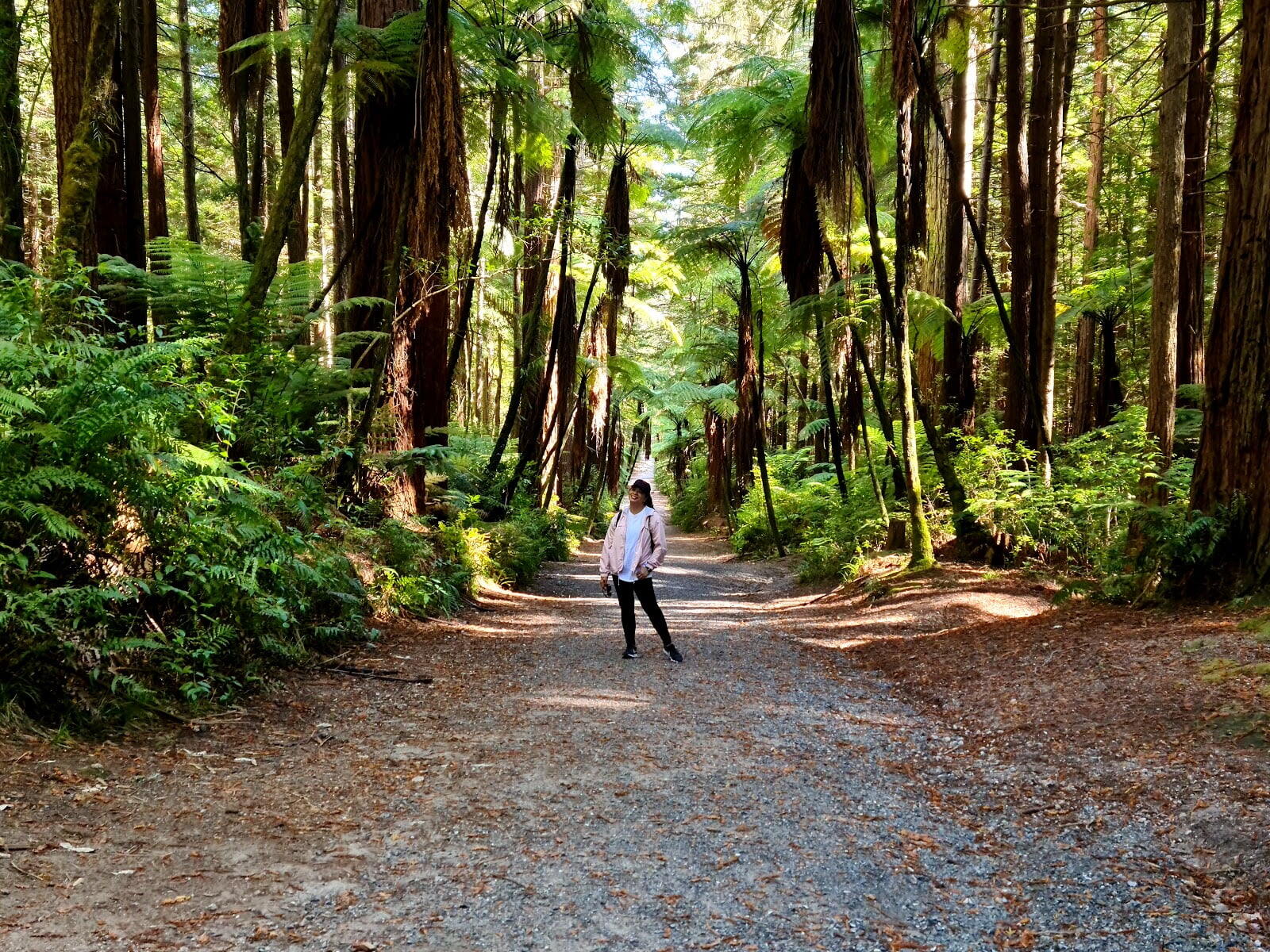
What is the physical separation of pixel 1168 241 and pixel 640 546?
5.84 meters

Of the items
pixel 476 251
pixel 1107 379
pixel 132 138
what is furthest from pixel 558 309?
pixel 1107 379

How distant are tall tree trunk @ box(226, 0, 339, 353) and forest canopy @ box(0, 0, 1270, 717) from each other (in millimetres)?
28

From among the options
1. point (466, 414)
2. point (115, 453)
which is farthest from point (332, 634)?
point (466, 414)

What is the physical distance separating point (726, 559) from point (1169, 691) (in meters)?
15.7

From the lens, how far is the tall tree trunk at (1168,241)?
808 centimetres

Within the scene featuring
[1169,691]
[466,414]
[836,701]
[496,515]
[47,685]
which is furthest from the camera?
[466,414]

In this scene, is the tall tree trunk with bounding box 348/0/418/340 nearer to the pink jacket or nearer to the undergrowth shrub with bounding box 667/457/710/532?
the pink jacket

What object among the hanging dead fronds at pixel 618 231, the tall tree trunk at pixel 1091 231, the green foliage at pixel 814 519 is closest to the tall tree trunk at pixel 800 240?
the hanging dead fronds at pixel 618 231

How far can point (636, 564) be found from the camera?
22.3ft

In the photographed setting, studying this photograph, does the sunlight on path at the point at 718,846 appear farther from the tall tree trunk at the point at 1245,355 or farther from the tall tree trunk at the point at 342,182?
the tall tree trunk at the point at 342,182

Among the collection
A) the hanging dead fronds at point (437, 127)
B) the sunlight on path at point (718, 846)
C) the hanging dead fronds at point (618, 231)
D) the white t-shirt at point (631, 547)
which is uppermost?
the hanging dead fronds at point (618, 231)

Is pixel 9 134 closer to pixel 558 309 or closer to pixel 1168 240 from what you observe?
pixel 558 309

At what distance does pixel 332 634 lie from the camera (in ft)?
19.3

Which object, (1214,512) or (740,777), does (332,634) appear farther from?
(1214,512)
